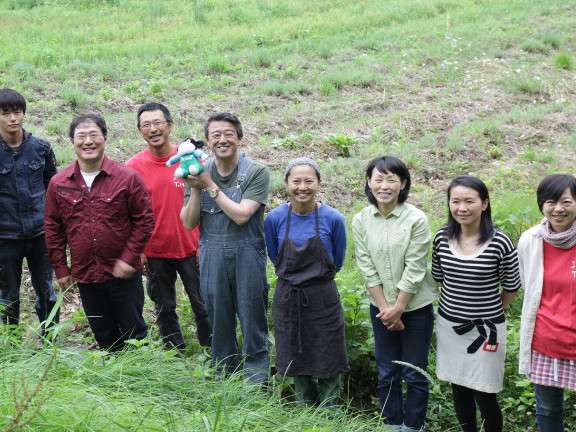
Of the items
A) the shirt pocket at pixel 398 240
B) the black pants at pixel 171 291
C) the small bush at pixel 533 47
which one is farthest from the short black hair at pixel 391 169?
the small bush at pixel 533 47

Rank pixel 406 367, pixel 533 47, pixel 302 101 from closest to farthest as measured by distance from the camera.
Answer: pixel 406 367, pixel 302 101, pixel 533 47

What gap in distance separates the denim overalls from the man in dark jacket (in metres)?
1.41

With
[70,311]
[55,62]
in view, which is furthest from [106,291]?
[55,62]

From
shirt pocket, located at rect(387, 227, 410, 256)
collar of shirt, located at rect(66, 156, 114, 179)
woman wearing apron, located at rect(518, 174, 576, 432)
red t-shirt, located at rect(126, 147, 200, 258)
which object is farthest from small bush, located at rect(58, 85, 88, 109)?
woman wearing apron, located at rect(518, 174, 576, 432)

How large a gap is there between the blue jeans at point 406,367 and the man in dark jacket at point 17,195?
2591 mm

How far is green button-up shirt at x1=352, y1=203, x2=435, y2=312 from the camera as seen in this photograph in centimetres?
482

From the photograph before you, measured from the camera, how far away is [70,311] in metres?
6.86

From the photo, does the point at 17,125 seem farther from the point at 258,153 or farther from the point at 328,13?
the point at 328,13

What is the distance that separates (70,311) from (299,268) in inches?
110

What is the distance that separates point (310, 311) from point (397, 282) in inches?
22.7

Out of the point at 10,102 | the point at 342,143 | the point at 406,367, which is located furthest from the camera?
the point at 342,143

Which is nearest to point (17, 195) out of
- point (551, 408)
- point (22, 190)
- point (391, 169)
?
point (22, 190)

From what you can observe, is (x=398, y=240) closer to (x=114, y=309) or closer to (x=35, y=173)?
(x=114, y=309)

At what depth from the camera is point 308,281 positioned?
4926mm
